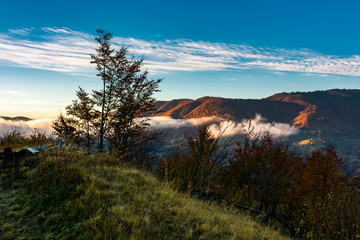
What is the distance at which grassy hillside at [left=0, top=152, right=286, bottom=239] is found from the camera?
359cm

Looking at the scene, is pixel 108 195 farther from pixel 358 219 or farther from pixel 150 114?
pixel 150 114

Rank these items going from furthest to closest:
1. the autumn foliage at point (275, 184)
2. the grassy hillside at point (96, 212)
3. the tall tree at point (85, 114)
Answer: the tall tree at point (85, 114) < the autumn foliage at point (275, 184) < the grassy hillside at point (96, 212)

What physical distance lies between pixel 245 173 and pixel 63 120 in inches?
778

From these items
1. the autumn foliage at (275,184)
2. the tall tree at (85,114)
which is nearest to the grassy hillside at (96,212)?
the autumn foliage at (275,184)

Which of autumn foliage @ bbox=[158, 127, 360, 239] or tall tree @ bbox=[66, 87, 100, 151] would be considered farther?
tall tree @ bbox=[66, 87, 100, 151]

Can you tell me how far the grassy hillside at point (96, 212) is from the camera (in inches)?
141

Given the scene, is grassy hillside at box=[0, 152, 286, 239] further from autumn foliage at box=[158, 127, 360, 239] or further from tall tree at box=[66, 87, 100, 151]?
tall tree at box=[66, 87, 100, 151]

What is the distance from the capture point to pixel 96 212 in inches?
155

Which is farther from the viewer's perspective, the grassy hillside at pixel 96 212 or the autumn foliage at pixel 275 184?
the autumn foliage at pixel 275 184

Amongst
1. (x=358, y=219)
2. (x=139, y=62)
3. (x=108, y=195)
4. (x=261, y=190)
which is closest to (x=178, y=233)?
(x=108, y=195)

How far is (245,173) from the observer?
22516 mm

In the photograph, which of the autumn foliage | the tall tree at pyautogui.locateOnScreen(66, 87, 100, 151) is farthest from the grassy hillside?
the tall tree at pyautogui.locateOnScreen(66, 87, 100, 151)

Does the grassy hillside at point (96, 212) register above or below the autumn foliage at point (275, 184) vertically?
above

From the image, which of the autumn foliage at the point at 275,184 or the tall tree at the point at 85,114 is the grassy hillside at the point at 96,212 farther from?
the tall tree at the point at 85,114
